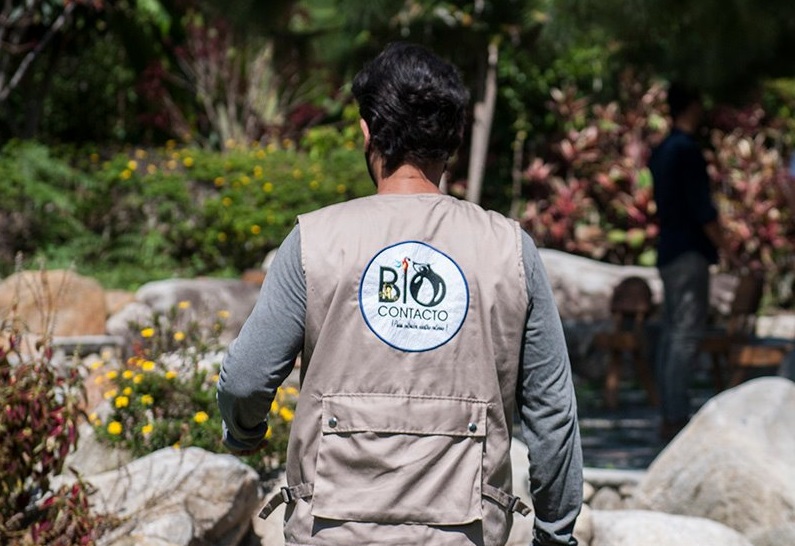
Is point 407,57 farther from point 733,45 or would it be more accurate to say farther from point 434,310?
point 733,45

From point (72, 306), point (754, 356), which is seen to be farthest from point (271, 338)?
point (754, 356)

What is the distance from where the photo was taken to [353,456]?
7.00 feet

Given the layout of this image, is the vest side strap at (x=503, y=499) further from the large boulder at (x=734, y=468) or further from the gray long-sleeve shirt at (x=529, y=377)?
the large boulder at (x=734, y=468)

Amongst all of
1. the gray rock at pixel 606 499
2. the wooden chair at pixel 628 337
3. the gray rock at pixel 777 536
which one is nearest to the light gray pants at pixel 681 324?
the wooden chair at pixel 628 337

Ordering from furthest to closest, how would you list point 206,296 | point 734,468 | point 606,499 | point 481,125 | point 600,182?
point 600,182
point 481,125
point 206,296
point 606,499
point 734,468

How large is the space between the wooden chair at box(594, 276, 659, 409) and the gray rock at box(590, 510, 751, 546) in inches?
153

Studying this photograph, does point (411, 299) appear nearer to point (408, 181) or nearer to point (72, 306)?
point (408, 181)

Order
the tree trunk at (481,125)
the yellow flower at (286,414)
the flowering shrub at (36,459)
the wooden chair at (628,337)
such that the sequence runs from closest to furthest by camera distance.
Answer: the flowering shrub at (36,459), the yellow flower at (286,414), the wooden chair at (628,337), the tree trunk at (481,125)

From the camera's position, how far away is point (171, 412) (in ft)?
15.5

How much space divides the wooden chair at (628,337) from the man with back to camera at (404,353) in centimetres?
616

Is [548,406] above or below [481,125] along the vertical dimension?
below

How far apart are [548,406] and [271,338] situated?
488 millimetres

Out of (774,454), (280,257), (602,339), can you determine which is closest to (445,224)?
(280,257)

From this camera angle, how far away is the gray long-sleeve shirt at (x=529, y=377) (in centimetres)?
215
